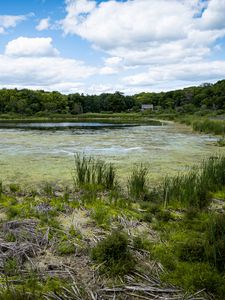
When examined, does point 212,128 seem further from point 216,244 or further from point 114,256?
point 114,256

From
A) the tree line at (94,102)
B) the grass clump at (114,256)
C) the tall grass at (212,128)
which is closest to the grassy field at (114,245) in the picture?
the grass clump at (114,256)

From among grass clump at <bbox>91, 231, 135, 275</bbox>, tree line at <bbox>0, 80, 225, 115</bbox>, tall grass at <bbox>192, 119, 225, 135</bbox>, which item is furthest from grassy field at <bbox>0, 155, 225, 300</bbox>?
tree line at <bbox>0, 80, 225, 115</bbox>

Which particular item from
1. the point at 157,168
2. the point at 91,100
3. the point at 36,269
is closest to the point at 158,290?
the point at 36,269

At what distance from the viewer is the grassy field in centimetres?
237

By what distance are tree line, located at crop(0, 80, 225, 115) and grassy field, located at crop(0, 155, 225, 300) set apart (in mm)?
45153

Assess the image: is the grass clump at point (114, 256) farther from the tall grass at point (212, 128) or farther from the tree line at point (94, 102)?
the tree line at point (94, 102)

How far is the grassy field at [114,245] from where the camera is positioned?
2.37 m

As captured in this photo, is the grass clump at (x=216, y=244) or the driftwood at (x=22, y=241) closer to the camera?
the grass clump at (x=216, y=244)

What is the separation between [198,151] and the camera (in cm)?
1051

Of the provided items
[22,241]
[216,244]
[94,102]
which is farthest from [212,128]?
[94,102]

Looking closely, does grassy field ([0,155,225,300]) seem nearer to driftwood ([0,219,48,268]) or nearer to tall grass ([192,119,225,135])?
driftwood ([0,219,48,268])

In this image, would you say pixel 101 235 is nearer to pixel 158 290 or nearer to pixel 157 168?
pixel 158 290

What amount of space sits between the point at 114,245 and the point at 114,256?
100mm

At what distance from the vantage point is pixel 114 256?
2.73 metres
